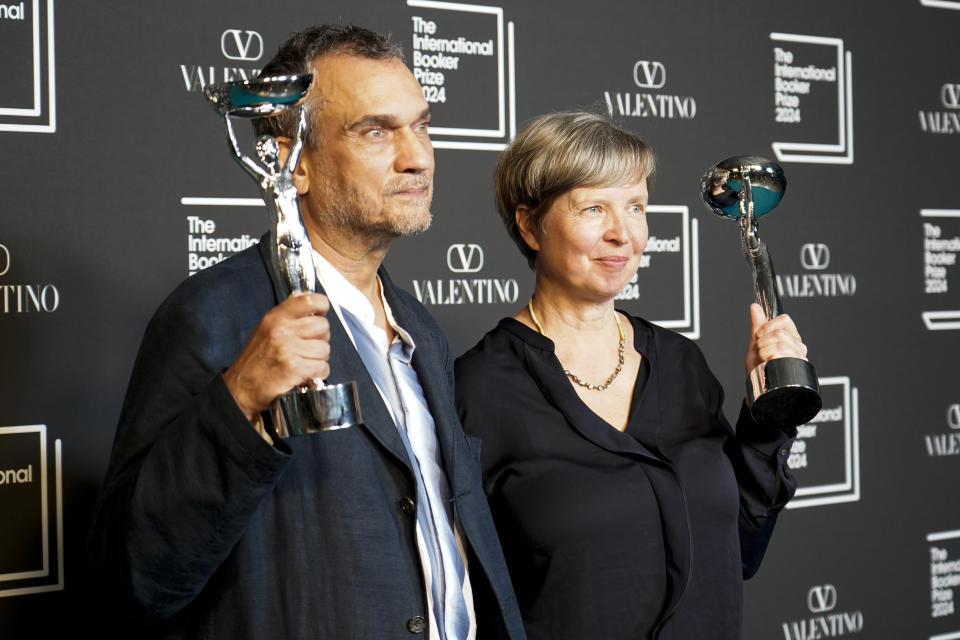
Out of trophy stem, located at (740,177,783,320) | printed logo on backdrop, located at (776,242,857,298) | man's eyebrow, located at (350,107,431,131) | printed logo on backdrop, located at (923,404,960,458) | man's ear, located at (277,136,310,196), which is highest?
man's eyebrow, located at (350,107,431,131)

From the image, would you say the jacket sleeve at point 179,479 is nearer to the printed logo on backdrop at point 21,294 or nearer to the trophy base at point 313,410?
the trophy base at point 313,410

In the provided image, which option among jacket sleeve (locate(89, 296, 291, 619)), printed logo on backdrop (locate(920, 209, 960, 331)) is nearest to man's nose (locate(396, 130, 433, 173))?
jacket sleeve (locate(89, 296, 291, 619))

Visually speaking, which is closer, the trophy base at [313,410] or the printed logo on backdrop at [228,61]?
the trophy base at [313,410]

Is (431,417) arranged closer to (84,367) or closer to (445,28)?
(84,367)

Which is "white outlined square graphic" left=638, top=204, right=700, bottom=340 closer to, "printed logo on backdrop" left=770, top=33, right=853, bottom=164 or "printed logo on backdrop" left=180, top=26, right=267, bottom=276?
"printed logo on backdrop" left=770, top=33, right=853, bottom=164

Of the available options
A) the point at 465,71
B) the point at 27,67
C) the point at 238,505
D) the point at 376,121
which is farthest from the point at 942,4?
the point at 238,505

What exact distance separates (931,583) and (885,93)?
1469 mm

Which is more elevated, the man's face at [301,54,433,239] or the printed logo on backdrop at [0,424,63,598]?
the man's face at [301,54,433,239]

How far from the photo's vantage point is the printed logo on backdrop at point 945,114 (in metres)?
3.12

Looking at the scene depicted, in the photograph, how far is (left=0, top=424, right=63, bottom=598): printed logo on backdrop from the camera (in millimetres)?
1864

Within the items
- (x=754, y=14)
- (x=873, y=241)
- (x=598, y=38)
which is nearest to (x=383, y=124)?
(x=598, y=38)

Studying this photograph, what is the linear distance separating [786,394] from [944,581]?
6.32ft

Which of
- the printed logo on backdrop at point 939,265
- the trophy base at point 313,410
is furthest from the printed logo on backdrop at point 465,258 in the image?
the printed logo on backdrop at point 939,265

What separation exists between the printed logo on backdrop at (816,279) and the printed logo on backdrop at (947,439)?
1.72 ft
